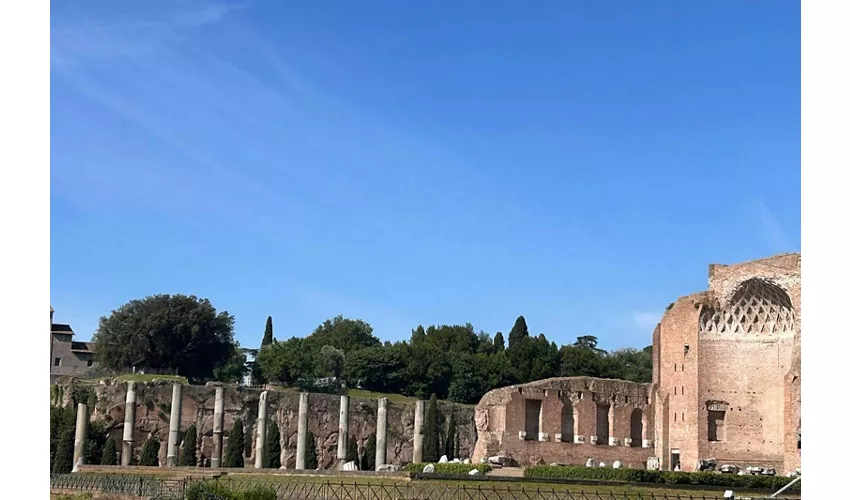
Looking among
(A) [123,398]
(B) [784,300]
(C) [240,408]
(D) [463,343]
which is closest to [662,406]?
(B) [784,300]

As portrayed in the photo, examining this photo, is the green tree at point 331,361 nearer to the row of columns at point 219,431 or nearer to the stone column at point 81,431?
the row of columns at point 219,431

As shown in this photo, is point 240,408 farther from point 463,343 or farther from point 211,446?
point 463,343

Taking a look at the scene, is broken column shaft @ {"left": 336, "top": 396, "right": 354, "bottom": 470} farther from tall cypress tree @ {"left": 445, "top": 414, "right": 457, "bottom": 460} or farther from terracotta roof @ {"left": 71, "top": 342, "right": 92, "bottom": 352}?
terracotta roof @ {"left": 71, "top": 342, "right": 92, "bottom": 352}

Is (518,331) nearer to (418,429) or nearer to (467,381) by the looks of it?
(467,381)

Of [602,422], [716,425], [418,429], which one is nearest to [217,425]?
[418,429]

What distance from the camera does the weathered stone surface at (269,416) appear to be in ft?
171

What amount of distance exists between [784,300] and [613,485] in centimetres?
1372

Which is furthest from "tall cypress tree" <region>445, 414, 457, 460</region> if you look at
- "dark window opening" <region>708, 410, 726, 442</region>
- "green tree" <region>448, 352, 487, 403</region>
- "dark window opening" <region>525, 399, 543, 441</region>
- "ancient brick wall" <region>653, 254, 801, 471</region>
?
"green tree" <region>448, 352, 487, 403</region>

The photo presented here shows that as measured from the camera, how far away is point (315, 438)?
55.0 meters

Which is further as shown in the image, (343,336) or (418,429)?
(343,336)

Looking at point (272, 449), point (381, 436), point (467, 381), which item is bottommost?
point (272, 449)

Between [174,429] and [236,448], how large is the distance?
9.93ft

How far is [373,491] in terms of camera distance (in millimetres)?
30844

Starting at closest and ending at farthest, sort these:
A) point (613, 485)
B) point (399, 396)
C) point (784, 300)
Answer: point (613, 485)
point (784, 300)
point (399, 396)
